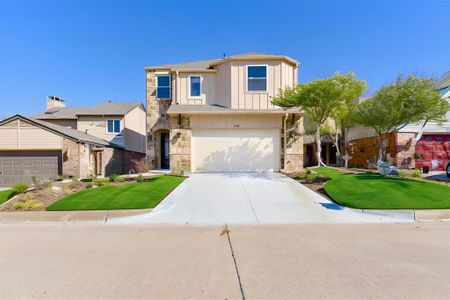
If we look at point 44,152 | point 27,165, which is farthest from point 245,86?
point 27,165

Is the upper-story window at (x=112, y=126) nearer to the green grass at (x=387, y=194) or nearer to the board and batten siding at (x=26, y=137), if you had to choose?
the board and batten siding at (x=26, y=137)

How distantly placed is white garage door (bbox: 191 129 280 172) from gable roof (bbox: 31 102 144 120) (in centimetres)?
1221

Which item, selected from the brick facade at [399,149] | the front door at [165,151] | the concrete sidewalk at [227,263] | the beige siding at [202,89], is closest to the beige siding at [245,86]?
the beige siding at [202,89]

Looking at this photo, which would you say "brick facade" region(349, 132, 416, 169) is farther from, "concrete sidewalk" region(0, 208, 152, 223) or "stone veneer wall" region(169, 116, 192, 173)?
"concrete sidewalk" region(0, 208, 152, 223)

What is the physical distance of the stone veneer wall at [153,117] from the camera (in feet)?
52.1

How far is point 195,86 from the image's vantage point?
Answer: 15766mm

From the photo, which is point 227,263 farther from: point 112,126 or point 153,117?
point 112,126

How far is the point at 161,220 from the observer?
6.66m

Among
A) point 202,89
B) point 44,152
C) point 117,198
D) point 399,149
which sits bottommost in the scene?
point 117,198

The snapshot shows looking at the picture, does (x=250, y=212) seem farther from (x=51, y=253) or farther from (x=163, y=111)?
(x=163, y=111)

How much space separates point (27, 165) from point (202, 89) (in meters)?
11.9

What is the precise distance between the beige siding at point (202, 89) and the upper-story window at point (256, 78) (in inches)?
94.7

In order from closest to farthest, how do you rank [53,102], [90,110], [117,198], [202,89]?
[117,198]
[202,89]
[90,110]
[53,102]

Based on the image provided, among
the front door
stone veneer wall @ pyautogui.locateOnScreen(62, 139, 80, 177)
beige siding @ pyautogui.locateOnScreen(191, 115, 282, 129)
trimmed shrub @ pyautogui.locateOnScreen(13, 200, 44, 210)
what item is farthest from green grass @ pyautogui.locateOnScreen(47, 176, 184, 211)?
stone veneer wall @ pyautogui.locateOnScreen(62, 139, 80, 177)
